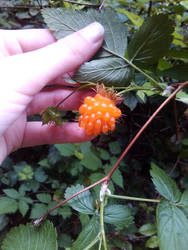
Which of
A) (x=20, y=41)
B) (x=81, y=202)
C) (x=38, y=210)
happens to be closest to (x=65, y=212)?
(x=38, y=210)

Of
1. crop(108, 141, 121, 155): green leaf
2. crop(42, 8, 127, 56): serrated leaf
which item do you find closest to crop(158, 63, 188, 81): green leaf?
crop(42, 8, 127, 56): serrated leaf

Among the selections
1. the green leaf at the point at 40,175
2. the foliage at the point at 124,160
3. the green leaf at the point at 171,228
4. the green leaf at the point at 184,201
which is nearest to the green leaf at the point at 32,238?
the foliage at the point at 124,160

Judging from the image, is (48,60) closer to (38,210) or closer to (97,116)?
(97,116)

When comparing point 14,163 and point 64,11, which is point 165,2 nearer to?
point 64,11

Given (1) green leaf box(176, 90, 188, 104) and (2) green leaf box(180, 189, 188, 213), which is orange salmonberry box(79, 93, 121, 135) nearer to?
(1) green leaf box(176, 90, 188, 104)

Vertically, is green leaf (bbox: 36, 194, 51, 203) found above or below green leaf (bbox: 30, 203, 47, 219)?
above

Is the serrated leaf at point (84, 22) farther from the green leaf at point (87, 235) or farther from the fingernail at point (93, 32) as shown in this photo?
the green leaf at point (87, 235)
